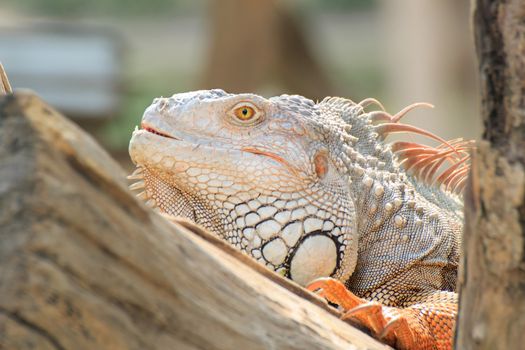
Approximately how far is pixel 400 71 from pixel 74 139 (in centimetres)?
1192

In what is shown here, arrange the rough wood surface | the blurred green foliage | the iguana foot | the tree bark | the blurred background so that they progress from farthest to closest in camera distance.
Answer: the blurred green foliage → the blurred background → the iguana foot → the tree bark → the rough wood surface

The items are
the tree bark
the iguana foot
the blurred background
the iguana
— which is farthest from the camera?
the blurred background

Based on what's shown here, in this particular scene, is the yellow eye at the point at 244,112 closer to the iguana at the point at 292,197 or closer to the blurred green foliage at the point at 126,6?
the iguana at the point at 292,197

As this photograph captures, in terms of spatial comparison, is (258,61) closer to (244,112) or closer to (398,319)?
(244,112)

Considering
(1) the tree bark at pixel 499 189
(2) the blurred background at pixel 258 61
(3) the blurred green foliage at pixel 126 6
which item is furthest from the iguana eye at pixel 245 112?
(3) the blurred green foliage at pixel 126 6

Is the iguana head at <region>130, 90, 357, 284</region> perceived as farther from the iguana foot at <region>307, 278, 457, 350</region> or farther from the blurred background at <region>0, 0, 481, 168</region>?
the blurred background at <region>0, 0, 481, 168</region>

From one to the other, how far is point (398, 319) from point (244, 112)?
3.47 feet

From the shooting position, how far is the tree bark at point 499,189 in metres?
2.05

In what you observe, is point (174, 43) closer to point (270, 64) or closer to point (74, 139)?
point (270, 64)

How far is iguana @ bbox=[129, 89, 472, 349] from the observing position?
3314mm

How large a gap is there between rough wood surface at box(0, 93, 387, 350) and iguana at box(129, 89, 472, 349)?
1.23 m

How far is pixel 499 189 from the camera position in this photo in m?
2.09

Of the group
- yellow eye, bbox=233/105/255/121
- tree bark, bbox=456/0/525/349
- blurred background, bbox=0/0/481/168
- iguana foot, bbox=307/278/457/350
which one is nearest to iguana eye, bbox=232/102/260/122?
yellow eye, bbox=233/105/255/121

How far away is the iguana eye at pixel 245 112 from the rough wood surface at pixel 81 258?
136cm
